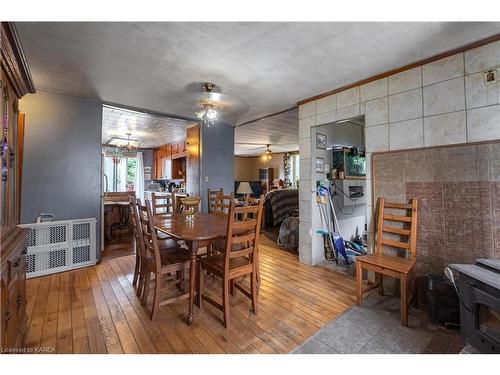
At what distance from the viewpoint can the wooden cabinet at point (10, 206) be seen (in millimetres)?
1226

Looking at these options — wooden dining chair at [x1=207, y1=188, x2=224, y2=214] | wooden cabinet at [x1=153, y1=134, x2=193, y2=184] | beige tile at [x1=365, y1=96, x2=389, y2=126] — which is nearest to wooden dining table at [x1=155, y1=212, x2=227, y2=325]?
wooden dining chair at [x1=207, y1=188, x2=224, y2=214]

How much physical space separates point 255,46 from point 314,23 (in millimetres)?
519

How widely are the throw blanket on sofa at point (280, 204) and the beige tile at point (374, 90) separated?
329cm

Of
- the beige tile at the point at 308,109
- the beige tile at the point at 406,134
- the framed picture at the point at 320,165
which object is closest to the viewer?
the beige tile at the point at 406,134

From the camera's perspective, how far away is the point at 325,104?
3045 millimetres

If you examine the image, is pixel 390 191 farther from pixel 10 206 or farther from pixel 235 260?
pixel 10 206

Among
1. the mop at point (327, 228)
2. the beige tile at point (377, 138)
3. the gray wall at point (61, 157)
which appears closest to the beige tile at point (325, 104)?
the beige tile at point (377, 138)

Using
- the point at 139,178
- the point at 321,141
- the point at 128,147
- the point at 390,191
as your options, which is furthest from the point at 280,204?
the point at 139,178

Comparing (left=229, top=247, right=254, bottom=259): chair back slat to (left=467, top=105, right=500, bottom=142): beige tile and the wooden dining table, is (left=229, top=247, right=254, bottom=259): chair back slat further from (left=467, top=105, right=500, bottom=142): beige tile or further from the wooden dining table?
(left=467, top=105, right=500, bottom=142): beige tile

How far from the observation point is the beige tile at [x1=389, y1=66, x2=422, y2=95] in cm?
222

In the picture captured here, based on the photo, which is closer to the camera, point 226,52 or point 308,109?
point 226,52

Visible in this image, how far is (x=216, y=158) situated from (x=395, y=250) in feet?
11.1

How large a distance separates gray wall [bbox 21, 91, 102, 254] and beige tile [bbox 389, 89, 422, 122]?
3.86m

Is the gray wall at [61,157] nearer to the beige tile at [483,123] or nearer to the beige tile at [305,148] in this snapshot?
the beige tile at [305,148]
